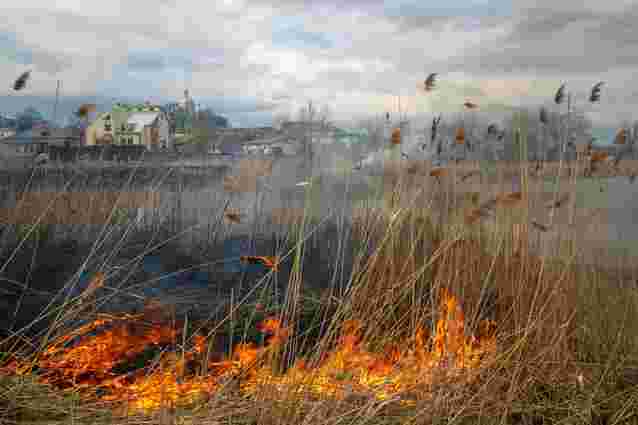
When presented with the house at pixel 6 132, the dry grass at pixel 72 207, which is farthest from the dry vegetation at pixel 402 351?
the house at pixel 6 132

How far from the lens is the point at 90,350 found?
10.1 feet

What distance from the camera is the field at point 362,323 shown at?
2148mm

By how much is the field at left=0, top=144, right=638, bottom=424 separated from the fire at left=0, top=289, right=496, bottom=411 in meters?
0.02

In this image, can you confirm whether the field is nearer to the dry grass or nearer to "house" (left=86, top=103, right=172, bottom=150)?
the dry grass

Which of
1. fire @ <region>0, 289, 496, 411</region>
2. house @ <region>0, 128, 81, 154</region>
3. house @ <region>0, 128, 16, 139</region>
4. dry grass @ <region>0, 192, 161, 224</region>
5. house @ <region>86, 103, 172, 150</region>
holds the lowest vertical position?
fire @ <region>0, 289, 496, 411</region>

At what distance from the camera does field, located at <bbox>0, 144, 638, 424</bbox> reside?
7.05 ft

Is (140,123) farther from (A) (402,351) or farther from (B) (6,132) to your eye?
(A) (402,351)

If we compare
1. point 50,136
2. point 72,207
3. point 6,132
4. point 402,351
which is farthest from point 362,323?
point 6,132

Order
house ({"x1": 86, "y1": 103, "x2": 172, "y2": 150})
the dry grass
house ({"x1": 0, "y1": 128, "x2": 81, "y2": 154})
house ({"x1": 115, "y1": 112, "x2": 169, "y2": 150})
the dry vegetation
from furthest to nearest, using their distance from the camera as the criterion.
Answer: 1. house ({"x1": 115, "y1": 112, "x2": 169, "y2": 150})
2. house ({"x1": 86, "y1": 103, "x2": 172, "y2": 150})
3. the dry grass
4. house ({"x1": 0, "y1": 128, "x2": 81, "y2": 154})
5. the dry vegetation

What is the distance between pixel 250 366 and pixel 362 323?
0.75 meters

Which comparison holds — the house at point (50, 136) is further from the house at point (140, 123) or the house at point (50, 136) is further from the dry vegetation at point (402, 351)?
the dry vegetation at point (402, 351)

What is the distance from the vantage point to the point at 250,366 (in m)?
2.14

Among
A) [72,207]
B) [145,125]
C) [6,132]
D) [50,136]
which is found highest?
[145,125]

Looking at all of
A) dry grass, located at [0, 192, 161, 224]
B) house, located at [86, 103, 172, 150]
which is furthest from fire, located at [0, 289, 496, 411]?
house, located at [86, 103, 172, 150]
